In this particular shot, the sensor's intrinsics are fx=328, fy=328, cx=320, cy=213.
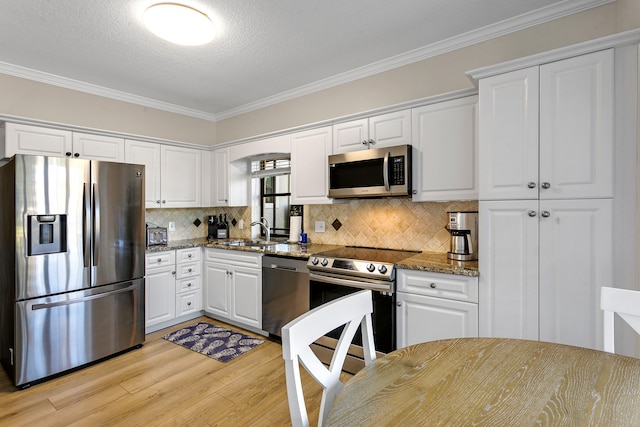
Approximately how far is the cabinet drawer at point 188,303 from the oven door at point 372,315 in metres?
1.65

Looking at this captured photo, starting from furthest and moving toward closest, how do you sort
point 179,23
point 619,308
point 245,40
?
point 245,40
point 179,23
point 619,308

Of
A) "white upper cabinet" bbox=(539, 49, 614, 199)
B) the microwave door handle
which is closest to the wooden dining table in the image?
"white upper cabinet" bbox=(539, 49, 614, 199)

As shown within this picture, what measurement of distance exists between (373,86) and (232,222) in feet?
8.46

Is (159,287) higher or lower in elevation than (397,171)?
lower

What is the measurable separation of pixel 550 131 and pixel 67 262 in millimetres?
3487

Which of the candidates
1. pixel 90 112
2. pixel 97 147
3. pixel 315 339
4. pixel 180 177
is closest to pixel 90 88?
pixel 90 112

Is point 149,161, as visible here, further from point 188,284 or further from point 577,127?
point 577,127

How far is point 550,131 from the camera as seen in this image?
1.85 meters

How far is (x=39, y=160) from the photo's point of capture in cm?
247

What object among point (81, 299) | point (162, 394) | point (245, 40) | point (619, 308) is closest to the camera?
point (619, 308)

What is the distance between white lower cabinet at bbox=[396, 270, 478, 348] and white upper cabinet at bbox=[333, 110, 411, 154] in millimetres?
1109

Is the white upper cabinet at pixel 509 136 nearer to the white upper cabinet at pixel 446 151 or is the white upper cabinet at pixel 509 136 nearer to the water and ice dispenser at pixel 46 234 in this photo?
the white upper cabinet at pixel 446 151

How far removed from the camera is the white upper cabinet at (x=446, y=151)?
2.36 meters

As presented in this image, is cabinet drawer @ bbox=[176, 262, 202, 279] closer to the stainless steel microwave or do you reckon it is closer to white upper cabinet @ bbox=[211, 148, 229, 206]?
white upper cabinet @ bbox=[211, 148, 229, 206]
